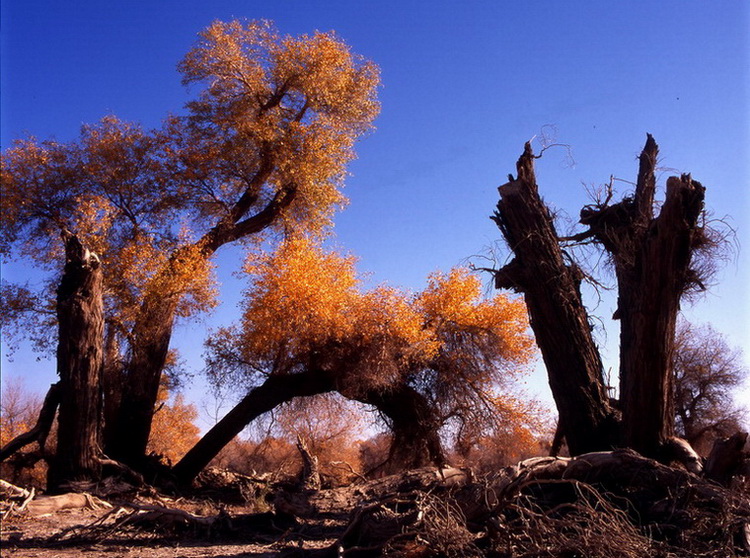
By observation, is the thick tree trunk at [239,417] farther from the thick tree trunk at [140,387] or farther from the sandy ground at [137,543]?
the sandy ground at [137,543]

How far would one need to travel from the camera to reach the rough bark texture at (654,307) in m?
8.42

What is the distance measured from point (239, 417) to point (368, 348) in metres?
3.81

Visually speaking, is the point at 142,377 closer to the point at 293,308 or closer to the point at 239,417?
the point at 239,417

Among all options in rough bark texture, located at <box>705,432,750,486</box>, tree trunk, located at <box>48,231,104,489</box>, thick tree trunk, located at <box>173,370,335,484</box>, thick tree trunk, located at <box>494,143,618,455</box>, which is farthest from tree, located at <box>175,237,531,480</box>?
rough bark texture, located at <box>705,432,750,486</box>

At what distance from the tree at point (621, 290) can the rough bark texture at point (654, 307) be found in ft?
0.04

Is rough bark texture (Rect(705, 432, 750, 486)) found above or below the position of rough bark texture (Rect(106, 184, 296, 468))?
below

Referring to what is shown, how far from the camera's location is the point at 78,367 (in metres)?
13.3

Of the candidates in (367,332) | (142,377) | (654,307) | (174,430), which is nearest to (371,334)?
(367,332)

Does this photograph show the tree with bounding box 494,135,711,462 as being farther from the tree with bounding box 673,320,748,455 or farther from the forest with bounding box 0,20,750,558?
the tree with bounding box 673,320,748,455

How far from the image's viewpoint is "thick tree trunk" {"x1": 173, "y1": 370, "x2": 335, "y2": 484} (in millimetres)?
16891

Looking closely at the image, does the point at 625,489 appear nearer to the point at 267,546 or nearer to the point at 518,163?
the point at 267,546

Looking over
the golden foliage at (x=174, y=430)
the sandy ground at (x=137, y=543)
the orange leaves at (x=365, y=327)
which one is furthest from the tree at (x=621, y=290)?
the golden foliage at (x=174, y=430)

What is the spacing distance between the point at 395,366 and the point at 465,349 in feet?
7.53

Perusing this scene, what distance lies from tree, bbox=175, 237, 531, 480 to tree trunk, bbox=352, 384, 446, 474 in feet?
0.09
